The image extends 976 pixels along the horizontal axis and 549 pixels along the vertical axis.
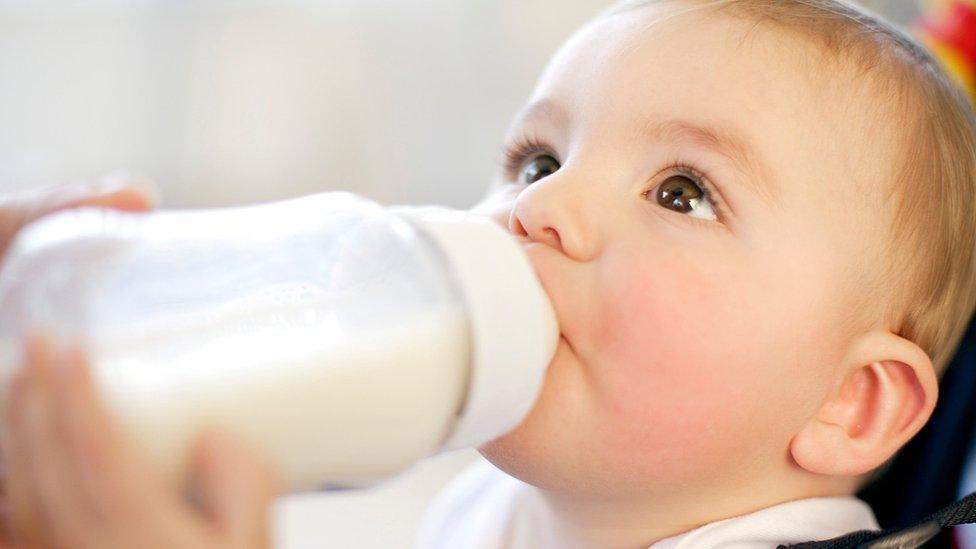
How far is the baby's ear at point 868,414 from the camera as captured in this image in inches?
29.5

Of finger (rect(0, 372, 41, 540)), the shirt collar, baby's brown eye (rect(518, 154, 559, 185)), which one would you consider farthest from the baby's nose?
finger (rect(0, 372, 41, 540))

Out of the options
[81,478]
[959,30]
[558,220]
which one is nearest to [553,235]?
[558,220]

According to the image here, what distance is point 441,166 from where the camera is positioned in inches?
83.8

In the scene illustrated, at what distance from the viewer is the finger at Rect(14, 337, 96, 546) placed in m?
0.45

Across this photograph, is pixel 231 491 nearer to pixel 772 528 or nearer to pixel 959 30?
pixel 772 528

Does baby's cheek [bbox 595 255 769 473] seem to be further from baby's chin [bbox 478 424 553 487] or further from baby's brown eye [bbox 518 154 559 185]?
baby's brown eye [bbox 518 154 559 185]

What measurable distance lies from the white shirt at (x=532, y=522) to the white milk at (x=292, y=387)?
28 centimetres

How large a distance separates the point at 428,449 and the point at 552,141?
28cm

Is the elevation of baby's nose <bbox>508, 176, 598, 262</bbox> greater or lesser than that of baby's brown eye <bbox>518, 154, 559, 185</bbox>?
greater

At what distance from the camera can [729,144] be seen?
706 millimetres

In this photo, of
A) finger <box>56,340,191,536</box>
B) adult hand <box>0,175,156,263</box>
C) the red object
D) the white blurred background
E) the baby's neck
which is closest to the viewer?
finger <box>56,340,191,536</box>

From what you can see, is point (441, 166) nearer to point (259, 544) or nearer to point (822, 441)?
point (822, 441)

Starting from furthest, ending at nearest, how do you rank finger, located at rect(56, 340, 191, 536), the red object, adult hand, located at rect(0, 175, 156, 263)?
the red object, adult hand, located at rect(0, 175, 156, 263), finger, located at rect(56, 340, 191, 536)

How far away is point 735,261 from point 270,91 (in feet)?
4.96
